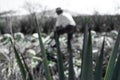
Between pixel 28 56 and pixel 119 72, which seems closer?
pixel 119 72

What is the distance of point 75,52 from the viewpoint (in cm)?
723

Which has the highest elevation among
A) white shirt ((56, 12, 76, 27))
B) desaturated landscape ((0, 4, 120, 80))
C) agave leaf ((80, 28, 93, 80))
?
agave leaf ((80, 28, 93, 80))

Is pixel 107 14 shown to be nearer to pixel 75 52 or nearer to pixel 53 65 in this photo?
pixel 75 52

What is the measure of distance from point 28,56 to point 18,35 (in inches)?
87.1

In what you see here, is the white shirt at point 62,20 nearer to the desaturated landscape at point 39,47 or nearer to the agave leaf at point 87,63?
the desaturated landscape at point 39,47

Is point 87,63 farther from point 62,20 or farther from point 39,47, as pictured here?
point 39,47

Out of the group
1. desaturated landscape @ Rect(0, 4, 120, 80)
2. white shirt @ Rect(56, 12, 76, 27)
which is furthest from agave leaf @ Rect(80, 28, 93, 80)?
white shirt @ Rect(56, 12, 76, 27)

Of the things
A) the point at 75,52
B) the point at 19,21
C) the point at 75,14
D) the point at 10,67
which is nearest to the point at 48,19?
the point at 19,21

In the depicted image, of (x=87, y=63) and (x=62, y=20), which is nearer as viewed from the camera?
(x=87, y=63)

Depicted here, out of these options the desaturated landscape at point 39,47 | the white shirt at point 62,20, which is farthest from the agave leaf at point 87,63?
the white shirt at point 62,20

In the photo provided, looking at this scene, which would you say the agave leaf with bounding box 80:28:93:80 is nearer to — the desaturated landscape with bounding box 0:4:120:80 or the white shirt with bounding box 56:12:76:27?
the desaturated landscape with bounding box 0:4:120:80

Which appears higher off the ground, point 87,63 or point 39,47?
point 87,63

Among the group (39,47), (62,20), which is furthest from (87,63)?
(39,47)

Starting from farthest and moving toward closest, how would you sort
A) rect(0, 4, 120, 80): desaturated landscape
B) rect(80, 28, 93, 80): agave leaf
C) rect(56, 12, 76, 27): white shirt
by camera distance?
rect(0, 4, 120, 80): desaturated landscape < rect(56, 12, 76, 27): white shirt < rect(80, 28, 93, 80): agave leaf
